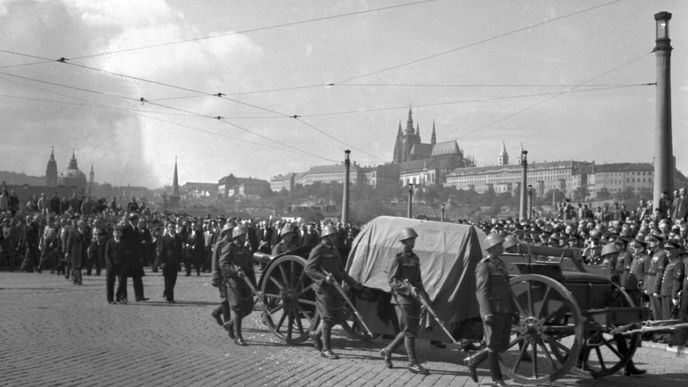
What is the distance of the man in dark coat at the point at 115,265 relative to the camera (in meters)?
14.7

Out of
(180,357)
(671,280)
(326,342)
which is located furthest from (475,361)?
(671,280)

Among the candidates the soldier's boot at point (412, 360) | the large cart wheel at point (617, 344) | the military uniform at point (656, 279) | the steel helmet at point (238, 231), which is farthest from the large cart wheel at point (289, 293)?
the military uniform at point (656, 279)

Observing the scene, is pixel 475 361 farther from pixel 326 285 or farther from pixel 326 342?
pixel 326 285

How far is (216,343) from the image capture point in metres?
10.2

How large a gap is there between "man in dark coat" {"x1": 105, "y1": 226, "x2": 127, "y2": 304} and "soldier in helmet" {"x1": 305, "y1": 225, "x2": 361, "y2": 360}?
6.54 meters

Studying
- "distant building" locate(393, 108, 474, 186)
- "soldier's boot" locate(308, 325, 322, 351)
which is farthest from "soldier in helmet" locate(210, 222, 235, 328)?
"distant building" locate(393, 108, 474, 186)

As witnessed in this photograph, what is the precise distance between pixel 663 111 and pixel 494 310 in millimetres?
18339

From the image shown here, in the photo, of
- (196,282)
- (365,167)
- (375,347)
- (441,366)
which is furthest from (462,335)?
(365,167)

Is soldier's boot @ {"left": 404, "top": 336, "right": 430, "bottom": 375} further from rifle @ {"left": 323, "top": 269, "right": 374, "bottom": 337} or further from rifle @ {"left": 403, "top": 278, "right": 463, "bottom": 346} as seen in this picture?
rifle @ {"left": 323, "top": 269, "right": 374, "bottom": 337}

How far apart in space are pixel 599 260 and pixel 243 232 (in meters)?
7.48

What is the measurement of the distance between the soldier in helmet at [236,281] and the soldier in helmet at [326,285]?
1.24 meters

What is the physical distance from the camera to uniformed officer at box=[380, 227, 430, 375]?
8.61m

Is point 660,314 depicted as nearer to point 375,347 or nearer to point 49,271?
point 375,347

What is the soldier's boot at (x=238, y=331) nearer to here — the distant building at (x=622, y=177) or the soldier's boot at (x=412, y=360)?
the soldier's boot at (x=412, y=360)
